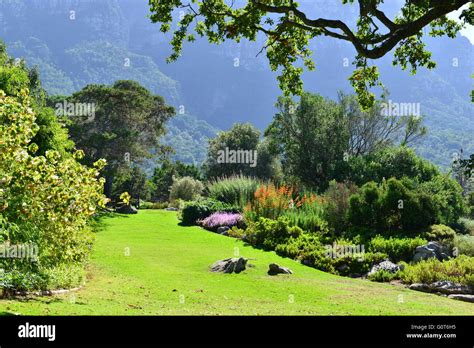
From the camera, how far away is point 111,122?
121 feet

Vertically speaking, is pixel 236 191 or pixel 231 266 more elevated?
pixel 236 191

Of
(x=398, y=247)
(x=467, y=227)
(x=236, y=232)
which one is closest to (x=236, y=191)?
(x=236, y=232)

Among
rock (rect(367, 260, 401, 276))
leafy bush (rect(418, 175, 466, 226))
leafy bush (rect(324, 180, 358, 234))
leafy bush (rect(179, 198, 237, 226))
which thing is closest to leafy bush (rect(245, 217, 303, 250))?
leafy bush (rect(324, 180, 358, 234))

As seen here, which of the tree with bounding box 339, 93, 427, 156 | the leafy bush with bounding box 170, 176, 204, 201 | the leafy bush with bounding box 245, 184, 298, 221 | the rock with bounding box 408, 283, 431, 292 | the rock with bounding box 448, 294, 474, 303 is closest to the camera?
the rock with bounding box 448, 294, 474, 303

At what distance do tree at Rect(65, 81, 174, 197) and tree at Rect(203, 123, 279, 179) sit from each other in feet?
27.8

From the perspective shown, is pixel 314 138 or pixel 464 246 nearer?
pixel 464 246

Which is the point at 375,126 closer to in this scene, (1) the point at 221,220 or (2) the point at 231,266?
(1) the point at 221,220

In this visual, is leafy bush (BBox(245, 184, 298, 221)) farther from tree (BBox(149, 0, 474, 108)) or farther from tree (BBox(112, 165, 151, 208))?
tree (BBox(112, 165, 151, 208))

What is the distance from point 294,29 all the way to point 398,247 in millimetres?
7351

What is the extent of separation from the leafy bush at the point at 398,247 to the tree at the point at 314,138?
1369cm

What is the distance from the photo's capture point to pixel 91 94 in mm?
36531

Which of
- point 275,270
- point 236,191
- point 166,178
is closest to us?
point 275,270

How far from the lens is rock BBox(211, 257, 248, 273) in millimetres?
13102
